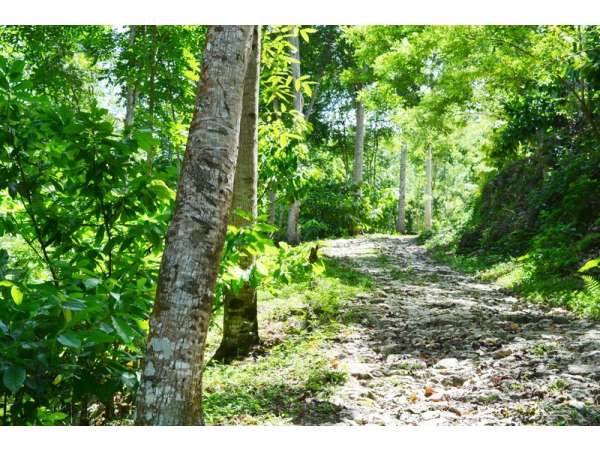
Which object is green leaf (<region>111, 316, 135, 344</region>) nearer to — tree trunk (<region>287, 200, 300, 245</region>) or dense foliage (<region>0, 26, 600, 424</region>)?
dense foliage (<region>0, 26, 600, 424</region>)

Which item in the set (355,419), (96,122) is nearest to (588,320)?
(355,419)

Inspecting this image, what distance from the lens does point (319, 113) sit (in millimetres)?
24141

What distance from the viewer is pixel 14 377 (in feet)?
6.81

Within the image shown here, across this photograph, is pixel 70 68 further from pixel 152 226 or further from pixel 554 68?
pixel 152 226

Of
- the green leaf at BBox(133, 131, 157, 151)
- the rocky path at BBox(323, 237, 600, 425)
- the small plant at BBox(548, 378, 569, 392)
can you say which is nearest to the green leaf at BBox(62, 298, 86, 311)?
the green leaf at BBox(133, 131, 157, 151)

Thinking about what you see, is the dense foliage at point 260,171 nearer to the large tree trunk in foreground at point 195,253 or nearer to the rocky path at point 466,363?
the large tree trunk in foreground at point 195,253

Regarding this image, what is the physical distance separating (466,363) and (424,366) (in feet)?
1.27

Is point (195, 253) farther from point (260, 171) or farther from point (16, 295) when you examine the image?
point (260, 171)

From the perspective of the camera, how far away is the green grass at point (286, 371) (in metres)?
4.01

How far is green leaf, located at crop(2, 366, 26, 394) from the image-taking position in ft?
6.67

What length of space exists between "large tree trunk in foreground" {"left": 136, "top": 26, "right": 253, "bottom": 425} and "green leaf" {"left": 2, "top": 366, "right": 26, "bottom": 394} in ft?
1.60

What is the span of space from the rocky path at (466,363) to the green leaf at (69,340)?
224 cm

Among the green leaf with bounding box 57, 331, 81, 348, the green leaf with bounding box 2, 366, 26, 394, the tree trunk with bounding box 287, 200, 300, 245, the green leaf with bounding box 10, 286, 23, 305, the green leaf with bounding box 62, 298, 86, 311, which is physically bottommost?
the green leaf with bounding box 2, 366, 26, 394

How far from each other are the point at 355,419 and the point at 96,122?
2652mm
